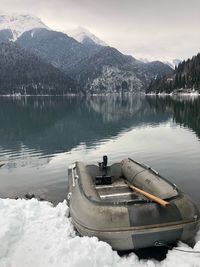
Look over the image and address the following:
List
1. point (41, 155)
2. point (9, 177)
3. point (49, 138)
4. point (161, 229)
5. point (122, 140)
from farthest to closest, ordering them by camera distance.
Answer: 1. point (49, 138)
2. point (122, 140)
3. point (41, 155)
4. point (9, 177)
5. point (161, 229)

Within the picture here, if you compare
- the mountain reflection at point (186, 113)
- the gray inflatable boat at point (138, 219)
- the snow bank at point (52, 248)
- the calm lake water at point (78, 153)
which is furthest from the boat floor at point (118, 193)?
the mountain reflection at point (186, 113)

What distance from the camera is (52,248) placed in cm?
1329

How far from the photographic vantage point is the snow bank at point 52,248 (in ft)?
39.9

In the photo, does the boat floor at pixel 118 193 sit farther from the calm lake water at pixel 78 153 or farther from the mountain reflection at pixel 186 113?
the mountain reflection at pixel 186 113

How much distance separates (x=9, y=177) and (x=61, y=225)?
13.8 m

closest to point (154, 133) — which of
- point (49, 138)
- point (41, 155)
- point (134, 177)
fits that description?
point (49, 138)

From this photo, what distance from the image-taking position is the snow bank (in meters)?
12.2

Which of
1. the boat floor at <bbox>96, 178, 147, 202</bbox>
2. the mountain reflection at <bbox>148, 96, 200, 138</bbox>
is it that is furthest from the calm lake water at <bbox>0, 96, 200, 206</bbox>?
the boat floor at <bbox>96, 178, 147, 202</bbox>

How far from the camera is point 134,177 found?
18.4 meters

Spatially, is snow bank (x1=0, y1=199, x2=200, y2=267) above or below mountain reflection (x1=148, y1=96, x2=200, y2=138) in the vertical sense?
above

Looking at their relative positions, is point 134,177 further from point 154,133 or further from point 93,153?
point 154,133

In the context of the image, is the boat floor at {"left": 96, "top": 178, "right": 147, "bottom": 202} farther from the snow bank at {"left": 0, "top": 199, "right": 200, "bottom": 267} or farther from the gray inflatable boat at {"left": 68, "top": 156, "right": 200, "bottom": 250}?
the snow bank at {"left": 0, "top": 199, "right": 200, "bottom": 267}

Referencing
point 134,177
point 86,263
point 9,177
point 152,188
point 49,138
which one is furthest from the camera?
point 49,138

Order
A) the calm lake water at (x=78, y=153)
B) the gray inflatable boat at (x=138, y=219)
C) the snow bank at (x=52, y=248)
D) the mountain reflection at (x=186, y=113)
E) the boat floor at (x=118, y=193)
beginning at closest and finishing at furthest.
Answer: the snow bank at (x=52, y=248) → the gray inflatable boat at (x=138, y=219) → the boat floor at (x=118, y=193) → the calm lake water at (x=78, y=153) → the mountain reflection at (x=186, y=113)
